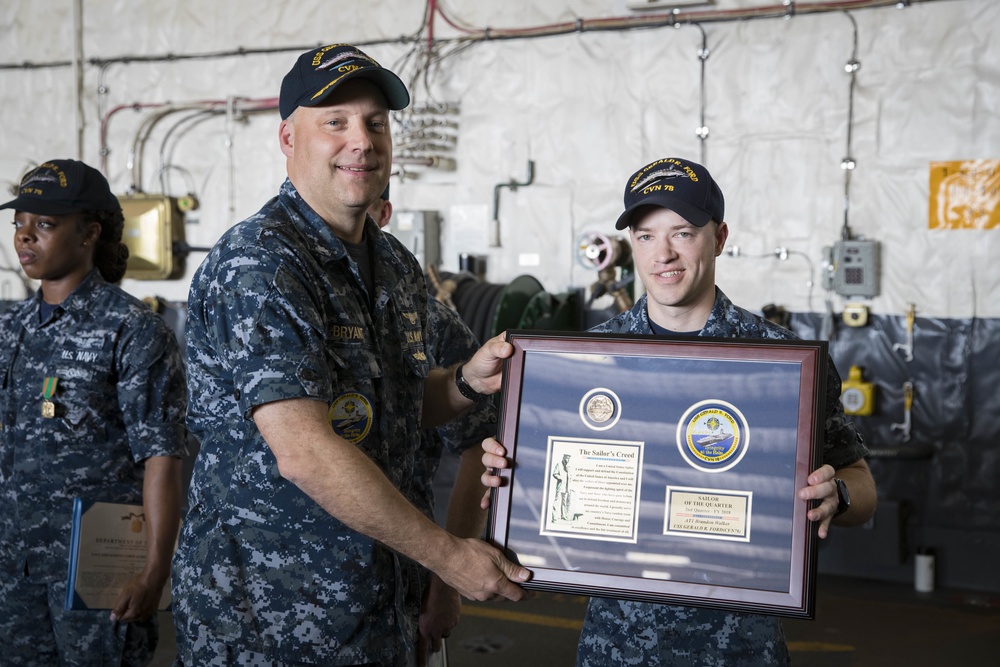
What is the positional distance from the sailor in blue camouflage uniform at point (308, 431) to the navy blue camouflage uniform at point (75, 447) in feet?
2.89

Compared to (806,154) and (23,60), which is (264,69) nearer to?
(23,60)

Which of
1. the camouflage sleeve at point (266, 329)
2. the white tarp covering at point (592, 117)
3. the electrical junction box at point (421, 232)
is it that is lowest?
the camouflage sleeve at point (266, 329)

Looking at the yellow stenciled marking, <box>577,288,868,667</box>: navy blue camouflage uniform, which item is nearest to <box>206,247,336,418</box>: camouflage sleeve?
<box>577,288,868,667</box>: navy blue camouflage uniform

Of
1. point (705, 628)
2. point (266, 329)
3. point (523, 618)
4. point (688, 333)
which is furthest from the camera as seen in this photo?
point (523, 618)

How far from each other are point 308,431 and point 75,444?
1285 millimetres

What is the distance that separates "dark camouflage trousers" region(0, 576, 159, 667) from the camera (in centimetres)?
254

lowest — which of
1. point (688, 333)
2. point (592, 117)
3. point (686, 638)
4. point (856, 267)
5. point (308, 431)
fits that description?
point (686, 638)

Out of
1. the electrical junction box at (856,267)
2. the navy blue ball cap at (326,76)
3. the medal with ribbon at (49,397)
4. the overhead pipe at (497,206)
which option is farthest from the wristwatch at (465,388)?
the overhead pipe at (497,206)

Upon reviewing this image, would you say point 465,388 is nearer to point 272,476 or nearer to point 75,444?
point 272,476

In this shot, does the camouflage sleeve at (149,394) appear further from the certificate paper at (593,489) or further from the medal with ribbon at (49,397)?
the certificate paper at (593,489)

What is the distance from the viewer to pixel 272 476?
1722mm

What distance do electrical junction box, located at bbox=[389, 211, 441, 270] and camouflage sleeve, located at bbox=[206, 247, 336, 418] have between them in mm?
4205

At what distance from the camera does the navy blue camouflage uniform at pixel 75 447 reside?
257cm

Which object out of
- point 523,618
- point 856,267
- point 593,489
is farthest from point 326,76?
point 856,267
